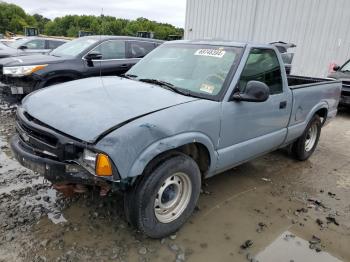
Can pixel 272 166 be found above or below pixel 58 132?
below

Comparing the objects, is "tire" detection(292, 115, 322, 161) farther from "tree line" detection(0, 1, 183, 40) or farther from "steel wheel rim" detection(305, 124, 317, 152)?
"tree line" detection(0, 1, 183, 40)

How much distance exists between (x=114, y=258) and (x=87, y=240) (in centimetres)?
34

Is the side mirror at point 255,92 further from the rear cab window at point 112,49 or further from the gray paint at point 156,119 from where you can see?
the rear cab window at point 112,49

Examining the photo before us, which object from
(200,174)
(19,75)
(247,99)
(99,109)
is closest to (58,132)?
(99,109)

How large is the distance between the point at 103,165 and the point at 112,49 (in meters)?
5.75

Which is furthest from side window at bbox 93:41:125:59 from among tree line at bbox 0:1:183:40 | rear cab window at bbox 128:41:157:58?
tree line at bbox 0:1:183:40

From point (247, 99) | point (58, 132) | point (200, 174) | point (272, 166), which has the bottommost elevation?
point (272, 166)

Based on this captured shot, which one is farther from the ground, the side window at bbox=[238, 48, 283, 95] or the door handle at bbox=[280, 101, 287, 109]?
the side window at bbox=[238, 48, 283, 95]

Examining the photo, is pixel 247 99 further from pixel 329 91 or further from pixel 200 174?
pixel 329 91

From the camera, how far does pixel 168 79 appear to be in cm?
371

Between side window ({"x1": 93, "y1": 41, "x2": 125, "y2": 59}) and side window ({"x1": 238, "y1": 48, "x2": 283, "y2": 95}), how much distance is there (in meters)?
4.44

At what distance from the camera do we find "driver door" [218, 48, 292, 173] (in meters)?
3.48

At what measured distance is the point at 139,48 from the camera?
325 inches

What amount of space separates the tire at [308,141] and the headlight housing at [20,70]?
16.1ft
